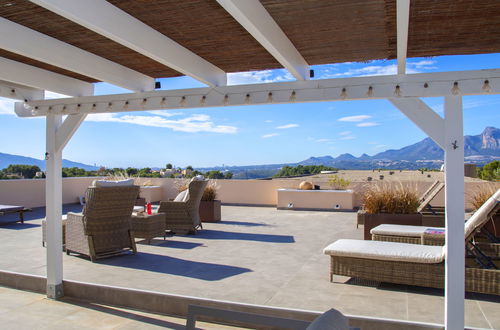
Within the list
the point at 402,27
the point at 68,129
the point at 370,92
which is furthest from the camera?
the point at 68,129

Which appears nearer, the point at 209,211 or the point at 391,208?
the point at 391,208

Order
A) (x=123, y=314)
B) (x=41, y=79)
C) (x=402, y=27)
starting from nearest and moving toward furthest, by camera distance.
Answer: (x=402, y=27), (x=123, y=314), (x=41, y=79)

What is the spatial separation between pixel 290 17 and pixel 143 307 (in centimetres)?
307

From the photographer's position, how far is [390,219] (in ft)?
22.2

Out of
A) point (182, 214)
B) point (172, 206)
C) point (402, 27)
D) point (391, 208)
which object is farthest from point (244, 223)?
point (402, 27)

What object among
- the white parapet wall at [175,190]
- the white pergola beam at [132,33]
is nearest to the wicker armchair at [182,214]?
the white parapet wall at [175,190]

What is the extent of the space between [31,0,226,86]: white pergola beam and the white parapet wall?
8197 mm

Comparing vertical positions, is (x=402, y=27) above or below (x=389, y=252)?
above

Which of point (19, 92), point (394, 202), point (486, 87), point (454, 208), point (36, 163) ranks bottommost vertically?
point (394, 202)

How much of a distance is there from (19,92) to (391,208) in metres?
5.68

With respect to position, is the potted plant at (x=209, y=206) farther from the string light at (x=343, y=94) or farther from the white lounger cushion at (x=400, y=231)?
the string light at (x=343, y=94)

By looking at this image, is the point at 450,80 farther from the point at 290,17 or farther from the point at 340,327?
the point at 340,327

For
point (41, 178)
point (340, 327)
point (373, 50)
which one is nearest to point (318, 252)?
point (373, 50)

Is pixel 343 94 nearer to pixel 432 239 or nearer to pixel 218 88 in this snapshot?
pixel 218 88
